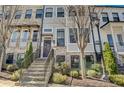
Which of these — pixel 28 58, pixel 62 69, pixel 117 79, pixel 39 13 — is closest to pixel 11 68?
pixel 28 58

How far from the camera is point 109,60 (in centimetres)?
865

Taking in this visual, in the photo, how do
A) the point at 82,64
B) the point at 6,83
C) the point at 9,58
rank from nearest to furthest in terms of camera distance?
the point at 6,83 < the point at 82,64 < the point at 9,58

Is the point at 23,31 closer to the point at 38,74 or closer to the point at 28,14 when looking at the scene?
the point at 28,14

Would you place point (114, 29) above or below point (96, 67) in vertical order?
above

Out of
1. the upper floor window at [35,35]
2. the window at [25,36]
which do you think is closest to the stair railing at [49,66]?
the upper floor window at [35,35]

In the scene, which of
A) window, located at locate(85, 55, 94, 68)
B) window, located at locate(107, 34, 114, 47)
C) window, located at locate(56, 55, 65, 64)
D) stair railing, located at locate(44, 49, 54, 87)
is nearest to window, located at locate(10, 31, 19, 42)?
stair railing, located at locate(44, 49, 54, 87)

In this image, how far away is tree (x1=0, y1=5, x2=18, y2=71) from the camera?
8.55m

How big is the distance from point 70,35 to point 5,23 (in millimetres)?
3163

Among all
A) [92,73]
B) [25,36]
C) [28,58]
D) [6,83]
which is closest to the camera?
[6,83]

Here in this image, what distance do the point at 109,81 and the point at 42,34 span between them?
4.17m

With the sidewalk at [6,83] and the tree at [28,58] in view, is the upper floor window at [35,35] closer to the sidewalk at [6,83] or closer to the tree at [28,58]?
the tree at [28,58]
